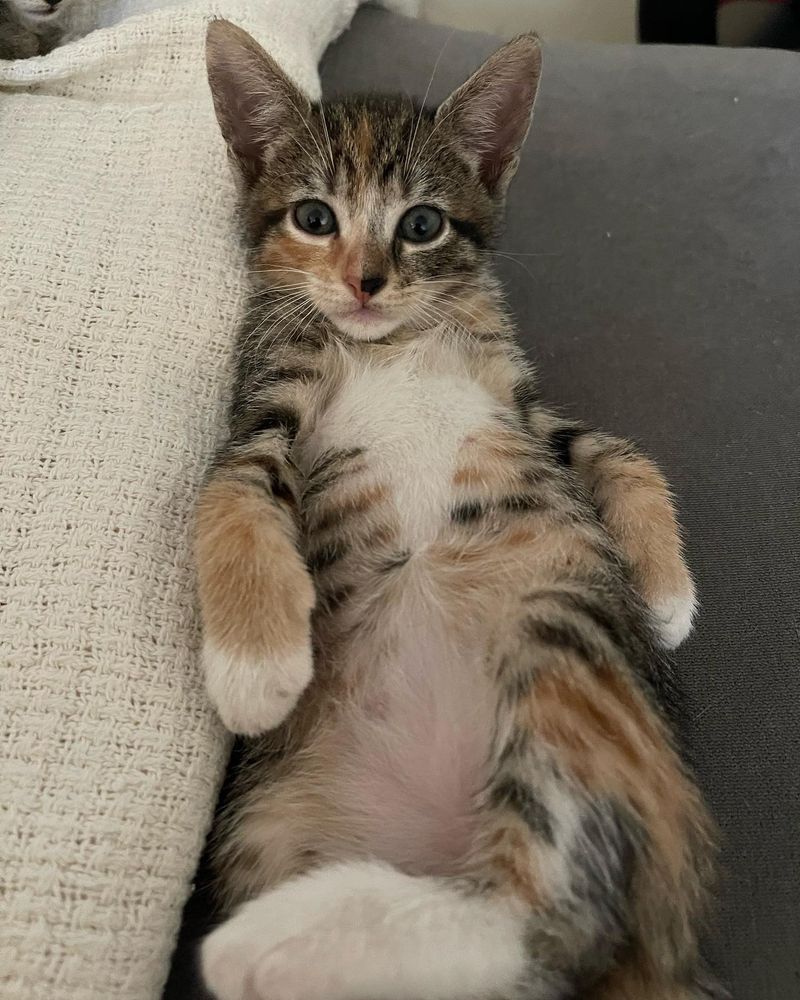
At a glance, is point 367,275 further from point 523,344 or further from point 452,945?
point 452,945

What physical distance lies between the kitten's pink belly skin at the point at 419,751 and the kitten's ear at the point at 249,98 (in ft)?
2.58

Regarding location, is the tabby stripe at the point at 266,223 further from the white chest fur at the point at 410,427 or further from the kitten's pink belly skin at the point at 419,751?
the kitten's pink belly skin at the point at 419,751

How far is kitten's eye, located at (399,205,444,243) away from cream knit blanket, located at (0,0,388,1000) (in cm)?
26

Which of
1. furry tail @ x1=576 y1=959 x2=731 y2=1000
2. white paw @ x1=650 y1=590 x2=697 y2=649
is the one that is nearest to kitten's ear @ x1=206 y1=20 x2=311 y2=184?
white paw @ x1=650 y1=590 x2=697 y2=649

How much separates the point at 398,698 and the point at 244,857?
235mm

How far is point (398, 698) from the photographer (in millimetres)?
893

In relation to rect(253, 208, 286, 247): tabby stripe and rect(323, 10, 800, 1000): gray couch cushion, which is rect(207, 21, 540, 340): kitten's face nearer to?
rect(253, 208, 286, 247): tabby stripe

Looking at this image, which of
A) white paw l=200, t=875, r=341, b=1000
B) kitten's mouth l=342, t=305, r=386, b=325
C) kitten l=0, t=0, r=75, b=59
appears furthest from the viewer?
kitten l=0, t=0, r=75, b=59

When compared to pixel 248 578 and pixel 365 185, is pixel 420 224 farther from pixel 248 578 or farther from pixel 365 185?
pixel 248 578

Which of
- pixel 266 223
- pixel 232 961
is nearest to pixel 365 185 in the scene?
pixel 266 223

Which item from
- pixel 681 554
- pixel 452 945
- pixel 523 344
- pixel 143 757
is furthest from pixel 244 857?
pixel 523 344

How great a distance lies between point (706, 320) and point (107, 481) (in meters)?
1.06

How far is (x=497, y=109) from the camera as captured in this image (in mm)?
1249

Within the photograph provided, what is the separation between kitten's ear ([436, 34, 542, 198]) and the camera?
1203mm
